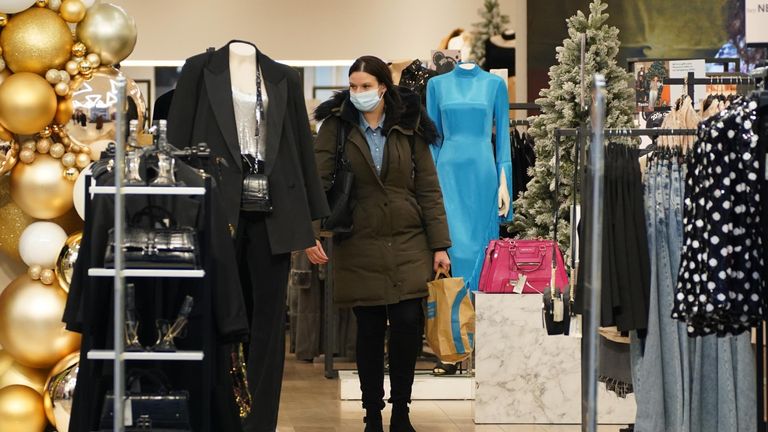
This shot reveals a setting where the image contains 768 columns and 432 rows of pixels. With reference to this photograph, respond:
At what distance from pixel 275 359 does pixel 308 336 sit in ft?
12.8

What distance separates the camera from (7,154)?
217 inches

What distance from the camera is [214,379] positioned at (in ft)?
14.0

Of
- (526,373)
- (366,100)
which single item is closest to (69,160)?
(366,100)

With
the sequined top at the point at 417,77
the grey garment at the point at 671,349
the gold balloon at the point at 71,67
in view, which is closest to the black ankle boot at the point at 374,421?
the grey garment at the point at 671,349

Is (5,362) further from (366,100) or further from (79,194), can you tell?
(366,100)

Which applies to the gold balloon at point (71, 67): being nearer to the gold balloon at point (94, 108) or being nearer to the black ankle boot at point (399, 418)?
the gold balloon at point (94, 108)

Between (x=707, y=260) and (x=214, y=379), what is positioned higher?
(x=707, y=260)

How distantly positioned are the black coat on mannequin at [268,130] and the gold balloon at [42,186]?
73 centimetres

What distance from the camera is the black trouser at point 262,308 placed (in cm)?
517

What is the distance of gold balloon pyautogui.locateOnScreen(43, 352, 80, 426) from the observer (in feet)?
18.3

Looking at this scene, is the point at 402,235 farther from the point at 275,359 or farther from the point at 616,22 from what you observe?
the point at 616,22

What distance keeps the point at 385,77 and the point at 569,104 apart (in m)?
2.45

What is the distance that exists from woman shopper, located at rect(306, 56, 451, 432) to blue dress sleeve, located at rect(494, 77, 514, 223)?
1.76m

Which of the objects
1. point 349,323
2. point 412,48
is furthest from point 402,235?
point 412,48
